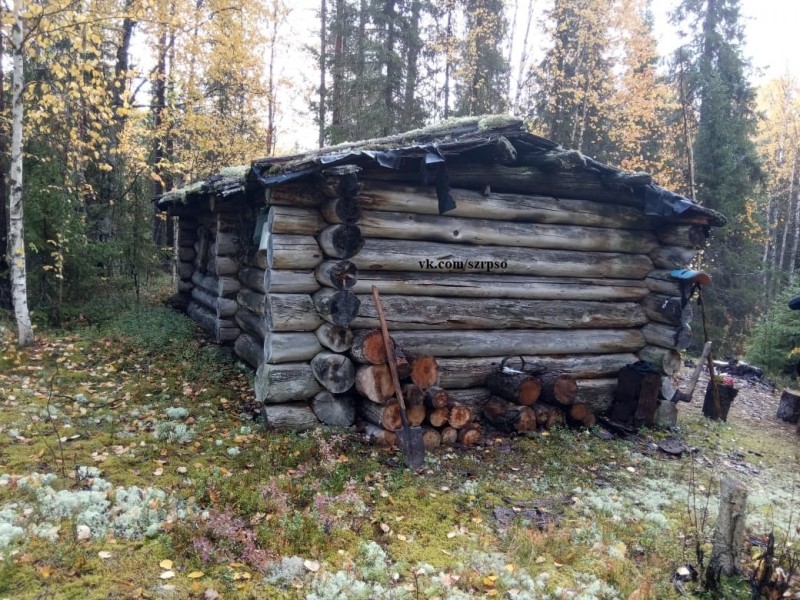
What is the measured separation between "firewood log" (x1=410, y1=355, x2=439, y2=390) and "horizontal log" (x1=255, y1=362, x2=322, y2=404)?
124 centimetres

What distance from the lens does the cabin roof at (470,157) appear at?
591 centimetres

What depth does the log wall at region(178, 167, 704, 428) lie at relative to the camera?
6.36 meters

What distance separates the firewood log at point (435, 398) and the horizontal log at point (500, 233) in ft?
6.79

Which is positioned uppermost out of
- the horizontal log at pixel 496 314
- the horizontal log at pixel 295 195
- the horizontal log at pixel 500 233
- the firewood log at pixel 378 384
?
the horizontal log at pixel 295 195

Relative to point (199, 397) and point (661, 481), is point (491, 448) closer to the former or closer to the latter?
point (661, 481)

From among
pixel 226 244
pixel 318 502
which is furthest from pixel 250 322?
pixel 318 502

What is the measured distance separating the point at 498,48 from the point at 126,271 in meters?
16.3

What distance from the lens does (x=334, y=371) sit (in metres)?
6.39

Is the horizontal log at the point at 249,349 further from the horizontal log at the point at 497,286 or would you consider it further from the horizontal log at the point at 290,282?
the horizontal log at the point at 497,286

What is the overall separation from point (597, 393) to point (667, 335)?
56.4 inches

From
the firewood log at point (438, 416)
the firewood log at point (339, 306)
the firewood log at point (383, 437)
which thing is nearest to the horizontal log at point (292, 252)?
the firewood log at point (339, 306)

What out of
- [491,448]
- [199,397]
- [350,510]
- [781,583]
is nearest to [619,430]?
[491,448]

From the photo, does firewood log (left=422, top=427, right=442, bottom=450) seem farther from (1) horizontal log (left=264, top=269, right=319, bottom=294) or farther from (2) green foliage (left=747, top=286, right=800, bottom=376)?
(2) green foliage (left=747, top=286, right=800, bottom=376)

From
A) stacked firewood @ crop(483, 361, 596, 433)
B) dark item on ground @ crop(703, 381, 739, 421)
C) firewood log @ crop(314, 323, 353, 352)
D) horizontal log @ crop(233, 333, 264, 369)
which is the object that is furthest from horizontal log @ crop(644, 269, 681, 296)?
horizontal log @ crop(233, 333, 264, 369)
